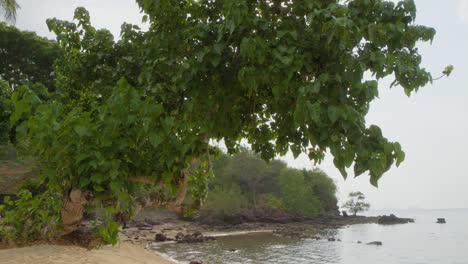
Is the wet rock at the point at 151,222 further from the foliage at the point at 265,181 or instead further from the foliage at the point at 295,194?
the foliage at the point at 295,194

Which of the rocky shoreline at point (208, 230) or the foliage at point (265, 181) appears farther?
the foliage at point (265, 181)

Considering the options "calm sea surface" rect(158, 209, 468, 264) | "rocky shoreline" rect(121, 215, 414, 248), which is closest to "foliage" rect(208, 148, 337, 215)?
"rocky shoreline" rect(121, 215, 414, 248)

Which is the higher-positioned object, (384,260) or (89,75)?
(89,75)

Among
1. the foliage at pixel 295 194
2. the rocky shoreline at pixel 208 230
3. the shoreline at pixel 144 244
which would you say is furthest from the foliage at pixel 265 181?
the shoreline at pixel 144 244

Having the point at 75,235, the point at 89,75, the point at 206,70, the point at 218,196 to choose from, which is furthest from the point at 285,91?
the point at 218,196

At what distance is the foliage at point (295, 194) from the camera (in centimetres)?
6269

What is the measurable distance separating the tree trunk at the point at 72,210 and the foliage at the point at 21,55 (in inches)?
1077

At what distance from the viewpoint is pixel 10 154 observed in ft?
92.8

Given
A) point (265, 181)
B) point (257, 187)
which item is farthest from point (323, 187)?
point (257, 187)

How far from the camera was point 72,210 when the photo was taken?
518cm

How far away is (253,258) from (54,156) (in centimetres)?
2499

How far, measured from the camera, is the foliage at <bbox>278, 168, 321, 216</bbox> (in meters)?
62.7

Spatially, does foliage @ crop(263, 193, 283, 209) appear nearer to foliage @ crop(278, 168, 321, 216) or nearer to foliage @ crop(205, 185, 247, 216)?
foliage @ crop(278, 168, 321, 216)

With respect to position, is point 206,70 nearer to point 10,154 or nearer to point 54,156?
point 54,156
